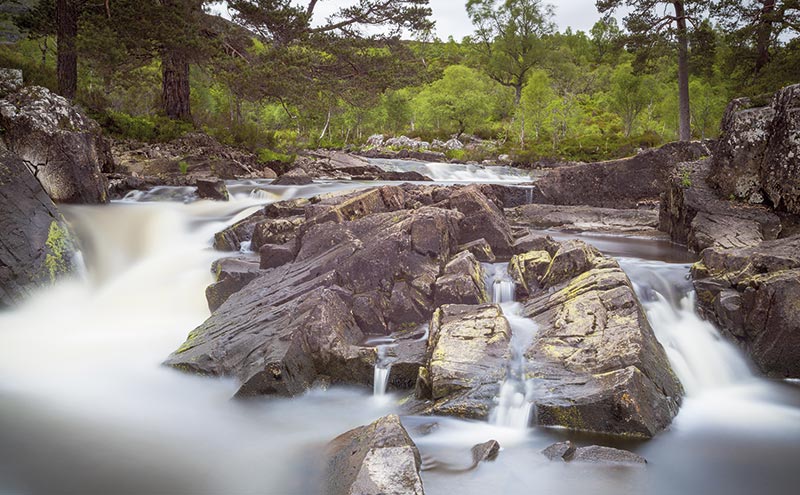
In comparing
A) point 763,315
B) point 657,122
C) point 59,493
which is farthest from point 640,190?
point 657,122

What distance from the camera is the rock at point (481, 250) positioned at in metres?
9.26

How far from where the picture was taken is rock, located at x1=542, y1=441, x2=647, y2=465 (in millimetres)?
4957

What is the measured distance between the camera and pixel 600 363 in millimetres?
5910

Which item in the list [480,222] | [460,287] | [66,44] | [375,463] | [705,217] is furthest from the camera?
[66,44]

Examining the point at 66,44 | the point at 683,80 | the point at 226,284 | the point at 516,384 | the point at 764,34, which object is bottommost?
the point at 516,384

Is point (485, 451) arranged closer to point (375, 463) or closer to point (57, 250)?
point (375, 463)

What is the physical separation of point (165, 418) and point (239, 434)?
982mm

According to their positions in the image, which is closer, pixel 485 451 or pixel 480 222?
pixel 485 451

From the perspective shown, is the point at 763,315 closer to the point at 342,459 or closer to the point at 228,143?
the point at 342,459

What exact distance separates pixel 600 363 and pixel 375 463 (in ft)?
9.56

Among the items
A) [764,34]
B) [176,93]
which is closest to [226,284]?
[176,93]

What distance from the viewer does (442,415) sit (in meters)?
5.78

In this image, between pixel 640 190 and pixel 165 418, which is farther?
pixel 640 190

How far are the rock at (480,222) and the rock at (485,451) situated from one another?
4864 millimetres
